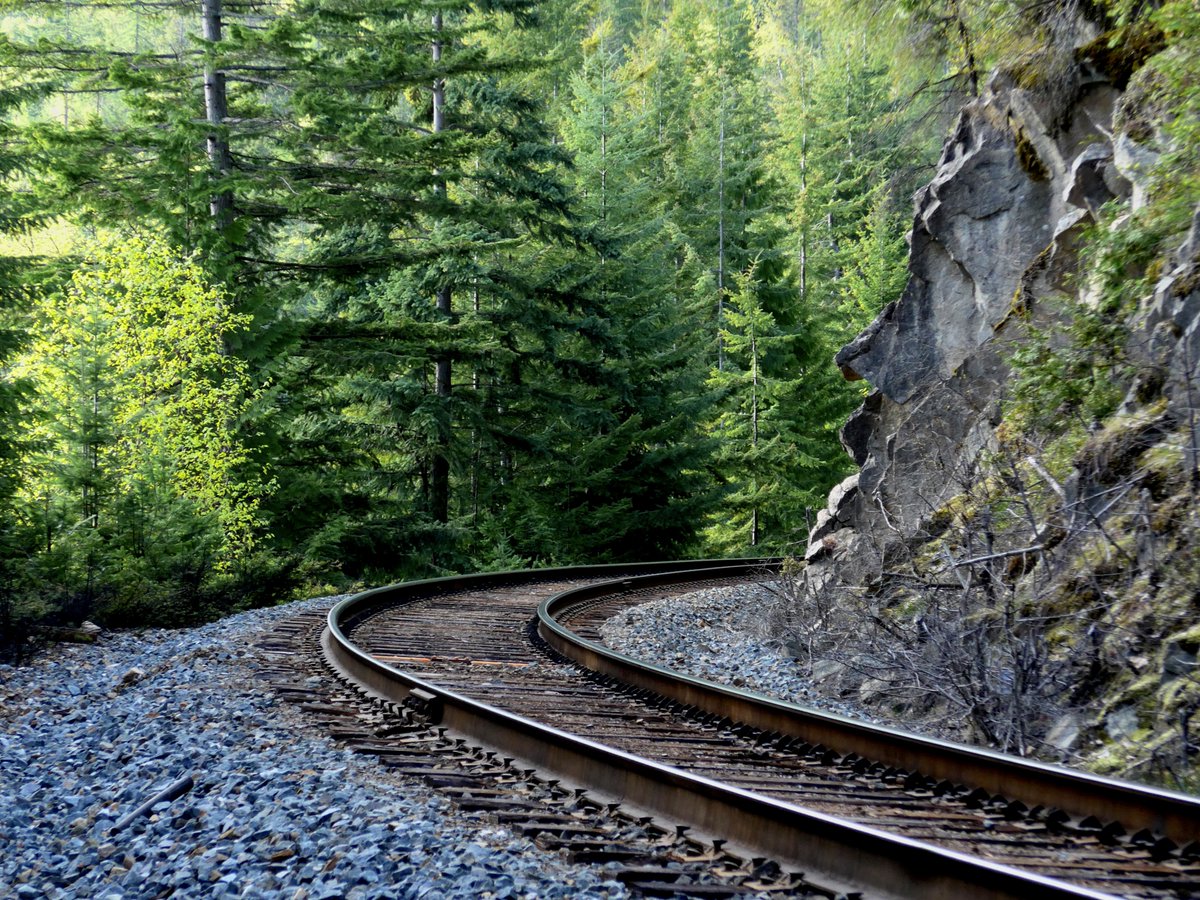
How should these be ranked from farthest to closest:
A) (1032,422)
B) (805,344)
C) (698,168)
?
(698,168), (805,344), (1032,422)

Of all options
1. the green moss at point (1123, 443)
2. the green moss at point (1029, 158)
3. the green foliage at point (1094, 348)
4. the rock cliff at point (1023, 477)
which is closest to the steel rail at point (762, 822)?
the rock cliff at point (1023, 477)

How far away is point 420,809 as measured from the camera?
5.03 metres

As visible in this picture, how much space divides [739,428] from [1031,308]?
20792 mm

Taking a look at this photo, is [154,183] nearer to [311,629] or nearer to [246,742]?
[311,629]

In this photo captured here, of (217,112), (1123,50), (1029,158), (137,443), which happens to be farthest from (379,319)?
(1123,50)

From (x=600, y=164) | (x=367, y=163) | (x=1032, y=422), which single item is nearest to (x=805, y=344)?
(x=600, y=164)

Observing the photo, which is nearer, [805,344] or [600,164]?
[600,164]

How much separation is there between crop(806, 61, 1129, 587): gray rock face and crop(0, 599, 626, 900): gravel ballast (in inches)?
297

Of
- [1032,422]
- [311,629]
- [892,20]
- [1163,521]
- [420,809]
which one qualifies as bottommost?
[311,629]

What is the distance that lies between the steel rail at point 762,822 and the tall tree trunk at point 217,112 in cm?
1572

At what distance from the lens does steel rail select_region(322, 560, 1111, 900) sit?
3.55m

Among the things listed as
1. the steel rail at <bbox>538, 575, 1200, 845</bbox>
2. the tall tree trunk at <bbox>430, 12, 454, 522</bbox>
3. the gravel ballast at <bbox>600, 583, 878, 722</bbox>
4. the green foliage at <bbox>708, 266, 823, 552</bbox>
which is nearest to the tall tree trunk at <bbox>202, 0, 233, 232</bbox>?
the tall tree trunk at <bbox>430, 12, 454, 522</bbox>

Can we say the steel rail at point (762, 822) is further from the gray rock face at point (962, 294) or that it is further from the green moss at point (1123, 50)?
the green moss at point (1123, 50)

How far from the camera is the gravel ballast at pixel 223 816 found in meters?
4.14
